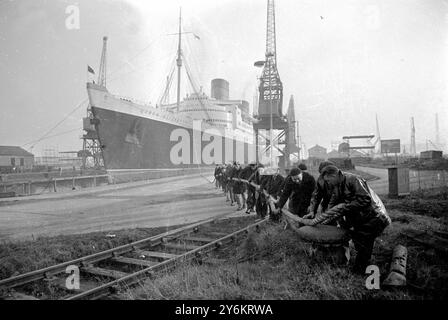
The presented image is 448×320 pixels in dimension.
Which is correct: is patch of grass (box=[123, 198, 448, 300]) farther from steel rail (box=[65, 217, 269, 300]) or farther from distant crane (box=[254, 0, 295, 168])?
distant crane (box=[254, 0, 295, 168])

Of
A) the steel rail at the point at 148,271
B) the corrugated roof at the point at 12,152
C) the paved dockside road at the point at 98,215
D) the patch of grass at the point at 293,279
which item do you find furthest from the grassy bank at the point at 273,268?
the corrugated roof at the point at 12,152

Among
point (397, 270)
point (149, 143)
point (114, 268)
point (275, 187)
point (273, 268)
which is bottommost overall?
point (114, 268)

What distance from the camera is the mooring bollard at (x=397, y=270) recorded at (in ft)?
10.5

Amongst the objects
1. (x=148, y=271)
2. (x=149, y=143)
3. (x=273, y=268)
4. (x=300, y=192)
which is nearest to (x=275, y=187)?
(x=300, y=192)

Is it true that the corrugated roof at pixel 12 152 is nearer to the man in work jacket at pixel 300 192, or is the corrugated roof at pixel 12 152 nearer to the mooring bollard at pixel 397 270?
Answer: the man in work jacket at pixel 300 192

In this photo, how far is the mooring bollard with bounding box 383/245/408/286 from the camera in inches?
125

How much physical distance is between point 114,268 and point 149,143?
72.0 ft

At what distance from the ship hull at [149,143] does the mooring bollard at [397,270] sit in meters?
22.1

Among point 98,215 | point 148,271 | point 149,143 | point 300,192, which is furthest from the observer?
point 149,143

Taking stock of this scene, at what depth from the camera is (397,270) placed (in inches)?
134

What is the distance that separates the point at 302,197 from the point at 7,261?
17.9 feet

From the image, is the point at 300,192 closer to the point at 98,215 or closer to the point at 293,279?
the point at 293,279
